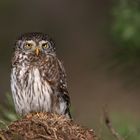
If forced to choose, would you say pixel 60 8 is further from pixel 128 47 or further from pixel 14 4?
pixel 128 47

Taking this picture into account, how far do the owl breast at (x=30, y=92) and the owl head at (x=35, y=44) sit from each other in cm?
42

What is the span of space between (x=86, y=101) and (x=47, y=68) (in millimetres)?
10609

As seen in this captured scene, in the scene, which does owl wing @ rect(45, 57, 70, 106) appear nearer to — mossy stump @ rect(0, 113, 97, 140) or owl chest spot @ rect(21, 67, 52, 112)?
owl chest spot @ rect(21, 67, 52, 112)

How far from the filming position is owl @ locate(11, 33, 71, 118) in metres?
11.9

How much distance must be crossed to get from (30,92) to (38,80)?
14cm

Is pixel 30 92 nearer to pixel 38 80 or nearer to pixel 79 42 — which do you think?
pixel 38 80

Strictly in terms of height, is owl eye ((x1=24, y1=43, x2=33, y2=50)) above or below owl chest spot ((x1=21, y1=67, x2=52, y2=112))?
above

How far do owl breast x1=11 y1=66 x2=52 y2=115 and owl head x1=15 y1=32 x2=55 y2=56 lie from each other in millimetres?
419

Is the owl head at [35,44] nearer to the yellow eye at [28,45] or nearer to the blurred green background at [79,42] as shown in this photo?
the yellow eye at [28,45]

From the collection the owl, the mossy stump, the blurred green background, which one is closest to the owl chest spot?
the owl

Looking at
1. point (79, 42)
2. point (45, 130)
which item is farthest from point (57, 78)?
point (79, 42)

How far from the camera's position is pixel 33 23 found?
26.8 m

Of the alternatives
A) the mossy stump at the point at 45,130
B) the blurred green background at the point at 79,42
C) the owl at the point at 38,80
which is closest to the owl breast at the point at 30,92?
the owl at the point at 38,80

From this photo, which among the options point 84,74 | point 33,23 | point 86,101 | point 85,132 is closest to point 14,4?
point 33,23
